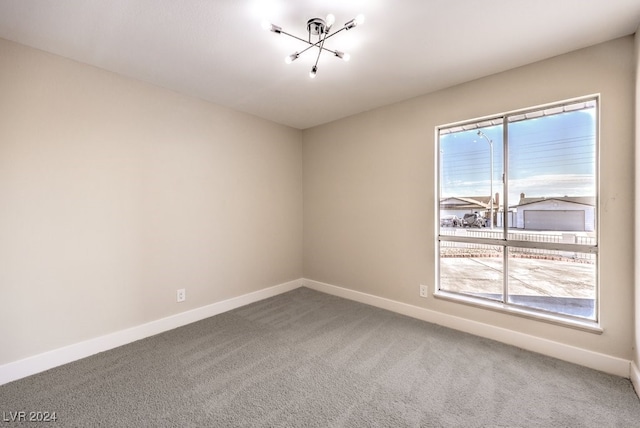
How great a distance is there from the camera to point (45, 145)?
2131 mm

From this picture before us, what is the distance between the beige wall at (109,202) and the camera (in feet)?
6.66

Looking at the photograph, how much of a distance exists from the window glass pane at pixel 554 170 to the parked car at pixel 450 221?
1.59 feet

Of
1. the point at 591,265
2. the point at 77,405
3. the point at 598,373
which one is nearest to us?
the point at 77,405

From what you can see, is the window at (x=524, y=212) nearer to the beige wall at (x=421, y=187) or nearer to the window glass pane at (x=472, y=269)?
the window glass pane at (x=472, y=269)

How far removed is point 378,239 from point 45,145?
329 cm

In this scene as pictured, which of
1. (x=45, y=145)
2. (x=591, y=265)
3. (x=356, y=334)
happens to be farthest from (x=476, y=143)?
(x=45, y=145)

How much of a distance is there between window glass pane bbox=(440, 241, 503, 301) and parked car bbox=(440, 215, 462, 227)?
20 cm

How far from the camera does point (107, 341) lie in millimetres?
2408

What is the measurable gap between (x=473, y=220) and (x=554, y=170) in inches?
30.8

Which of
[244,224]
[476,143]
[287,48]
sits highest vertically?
[287,48]

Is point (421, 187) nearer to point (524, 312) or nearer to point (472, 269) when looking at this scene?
point (472, 269)

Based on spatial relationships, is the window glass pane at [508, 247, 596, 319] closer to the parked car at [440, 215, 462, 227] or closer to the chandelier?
the parked car at [440, 215, 462, 227]

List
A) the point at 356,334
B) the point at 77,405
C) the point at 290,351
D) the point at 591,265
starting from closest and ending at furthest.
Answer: the point at 77,405 → the point at 591,265 → the point at 290,351 → the point at 356,334

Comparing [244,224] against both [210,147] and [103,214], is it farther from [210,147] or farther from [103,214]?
[103,214]
